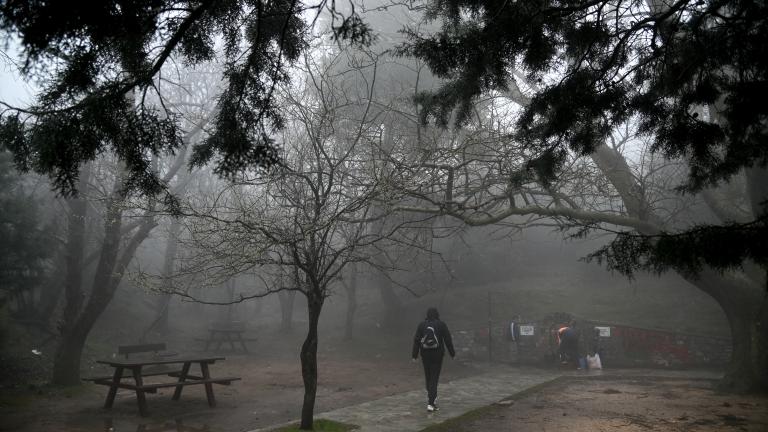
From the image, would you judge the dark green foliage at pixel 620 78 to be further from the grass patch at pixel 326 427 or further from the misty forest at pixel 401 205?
the grass patch at pixel 326 427

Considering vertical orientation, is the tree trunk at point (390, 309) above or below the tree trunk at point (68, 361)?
above

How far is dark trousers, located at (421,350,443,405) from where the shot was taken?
9000 millimetres

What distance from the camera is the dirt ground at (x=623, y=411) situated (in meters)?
7.80

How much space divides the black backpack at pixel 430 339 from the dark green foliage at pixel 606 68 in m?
4.67

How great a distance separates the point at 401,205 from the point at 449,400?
406 cm

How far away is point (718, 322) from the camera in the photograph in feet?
57.6

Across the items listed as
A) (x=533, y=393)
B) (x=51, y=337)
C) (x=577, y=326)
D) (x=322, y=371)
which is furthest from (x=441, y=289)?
(x=51, y=337)

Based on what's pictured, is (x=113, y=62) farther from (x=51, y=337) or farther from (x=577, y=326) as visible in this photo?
(x=577, y=326)

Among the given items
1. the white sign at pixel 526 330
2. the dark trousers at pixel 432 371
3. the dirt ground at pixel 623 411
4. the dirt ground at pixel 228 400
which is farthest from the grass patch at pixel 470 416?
the white sign at pixel 526 330

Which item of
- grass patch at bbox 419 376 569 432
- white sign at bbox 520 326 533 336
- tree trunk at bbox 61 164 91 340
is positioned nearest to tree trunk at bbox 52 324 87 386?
tree trunk at bbox 61 164 91 340

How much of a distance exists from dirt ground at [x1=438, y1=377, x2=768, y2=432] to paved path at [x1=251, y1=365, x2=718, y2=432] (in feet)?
1.52

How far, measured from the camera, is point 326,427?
724 centimetres

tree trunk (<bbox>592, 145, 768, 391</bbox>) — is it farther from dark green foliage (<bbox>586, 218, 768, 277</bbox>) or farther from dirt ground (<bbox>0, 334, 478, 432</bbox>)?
dark green foliage (<bbox>586, 218, 768, 277</bbox>)

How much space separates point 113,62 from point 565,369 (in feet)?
52.4
